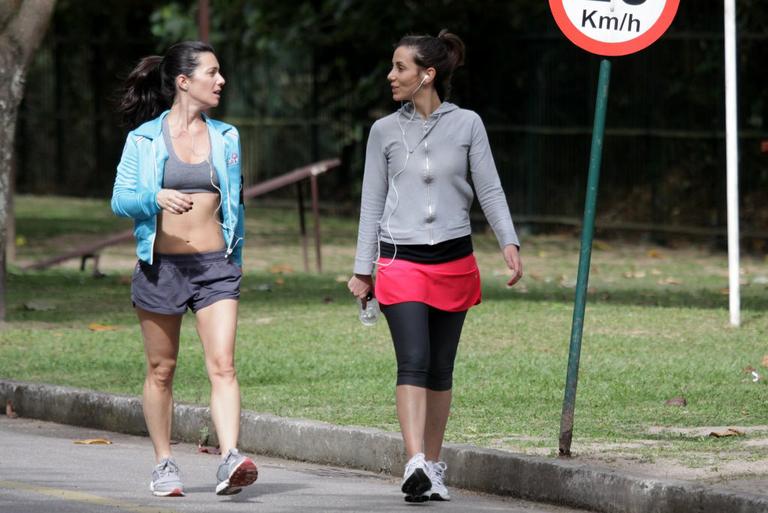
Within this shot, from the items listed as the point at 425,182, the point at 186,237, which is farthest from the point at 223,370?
the point at 425,182

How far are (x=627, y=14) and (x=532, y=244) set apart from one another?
49.8 feet

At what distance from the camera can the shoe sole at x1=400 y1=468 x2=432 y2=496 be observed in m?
7.19

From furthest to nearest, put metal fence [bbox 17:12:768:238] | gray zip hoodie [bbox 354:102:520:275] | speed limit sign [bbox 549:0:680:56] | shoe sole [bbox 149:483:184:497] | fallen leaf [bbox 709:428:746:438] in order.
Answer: metal fence [bbox 17:12:768:238]
fallen leaf [bbox 709:428:746:438]
speed limit sign [bbox 549:0:680:56]
shoe sole [bbox 149:483:184:497]
gray zip hoodie [bbox 354:102:520:275]

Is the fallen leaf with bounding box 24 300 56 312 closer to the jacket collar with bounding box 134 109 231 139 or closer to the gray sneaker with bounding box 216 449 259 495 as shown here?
the jacket collar with bounding box 134 109 231 139

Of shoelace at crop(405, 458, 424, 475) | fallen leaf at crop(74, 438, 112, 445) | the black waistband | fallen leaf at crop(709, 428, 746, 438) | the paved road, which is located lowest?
the paved road

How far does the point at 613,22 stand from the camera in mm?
7961

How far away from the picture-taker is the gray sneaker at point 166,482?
7461mm

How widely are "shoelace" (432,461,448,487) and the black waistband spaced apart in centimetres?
86

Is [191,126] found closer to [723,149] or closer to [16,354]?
[16,354]

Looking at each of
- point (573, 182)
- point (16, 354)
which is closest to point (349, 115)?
point (573, 182)

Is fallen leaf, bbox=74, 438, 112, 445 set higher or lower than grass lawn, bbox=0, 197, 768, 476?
lower

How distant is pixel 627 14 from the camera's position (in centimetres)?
796

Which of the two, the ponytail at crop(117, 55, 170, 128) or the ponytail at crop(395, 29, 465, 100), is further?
the ponytail at crop(117, 55, 170, 128)

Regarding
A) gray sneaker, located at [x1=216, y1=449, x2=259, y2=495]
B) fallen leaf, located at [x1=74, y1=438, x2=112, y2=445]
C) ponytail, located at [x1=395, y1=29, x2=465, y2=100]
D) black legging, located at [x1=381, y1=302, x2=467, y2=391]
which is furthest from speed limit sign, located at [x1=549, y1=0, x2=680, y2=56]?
fallen leaf, located at [x1=74, y1=438, x2=112, y2=445]
